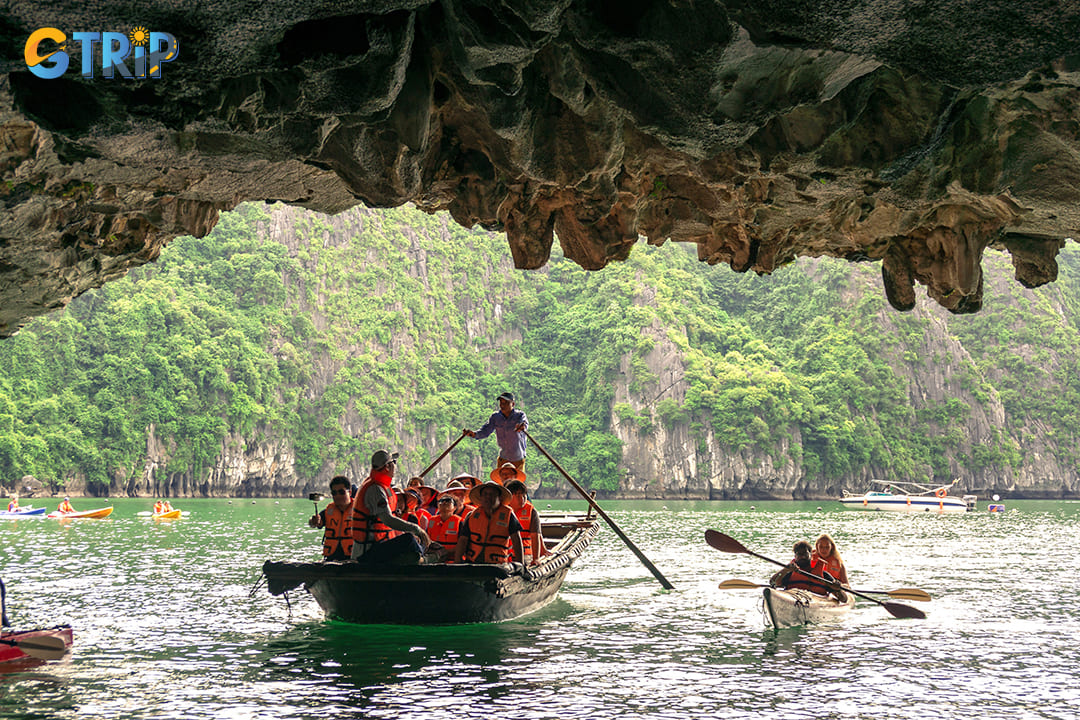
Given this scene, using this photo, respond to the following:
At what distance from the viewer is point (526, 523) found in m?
11.8

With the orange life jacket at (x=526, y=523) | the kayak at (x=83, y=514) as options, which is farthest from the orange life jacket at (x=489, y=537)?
the kayak at (x=83, y=514)

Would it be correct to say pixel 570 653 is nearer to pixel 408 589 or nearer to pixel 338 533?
pixel 408 589

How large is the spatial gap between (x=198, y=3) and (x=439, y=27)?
1502mm

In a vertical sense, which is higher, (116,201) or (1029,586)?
(116,201)

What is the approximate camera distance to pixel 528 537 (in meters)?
12.0

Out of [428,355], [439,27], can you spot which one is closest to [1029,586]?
[439,27]

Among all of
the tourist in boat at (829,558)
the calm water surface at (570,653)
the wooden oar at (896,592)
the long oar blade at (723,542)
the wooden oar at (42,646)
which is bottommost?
the calm water surface at (570,653)

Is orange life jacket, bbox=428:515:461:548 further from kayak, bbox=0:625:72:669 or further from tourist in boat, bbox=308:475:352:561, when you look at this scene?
kayak, bbox=0:625:72:669

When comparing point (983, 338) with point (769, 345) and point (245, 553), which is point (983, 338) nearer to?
point (769, 345)

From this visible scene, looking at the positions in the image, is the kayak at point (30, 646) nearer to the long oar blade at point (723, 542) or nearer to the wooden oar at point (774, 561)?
the wooden oar at point (774, 561)

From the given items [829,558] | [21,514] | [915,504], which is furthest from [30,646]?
[915,504]

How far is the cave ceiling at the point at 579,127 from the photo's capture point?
418 centimetres

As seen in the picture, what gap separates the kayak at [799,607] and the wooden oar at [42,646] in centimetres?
772

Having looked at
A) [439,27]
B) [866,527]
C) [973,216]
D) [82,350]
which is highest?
[82,350]
